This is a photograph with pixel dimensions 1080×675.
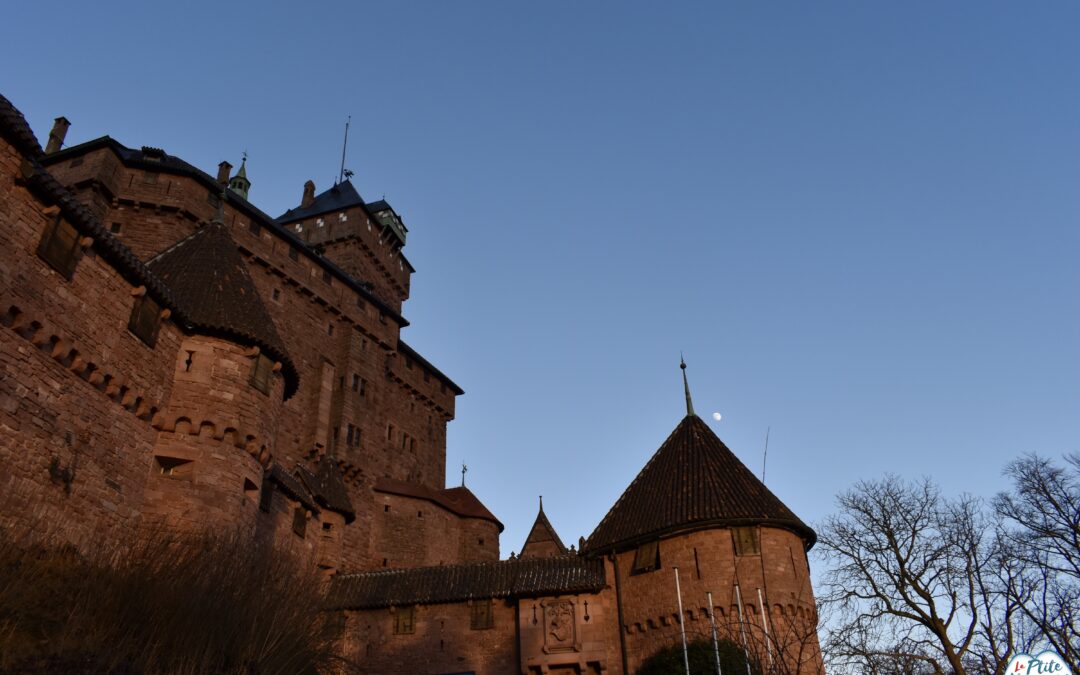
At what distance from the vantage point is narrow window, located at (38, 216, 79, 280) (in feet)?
Result: 40.2

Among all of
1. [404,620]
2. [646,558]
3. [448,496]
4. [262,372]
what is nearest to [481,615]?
[404,620]

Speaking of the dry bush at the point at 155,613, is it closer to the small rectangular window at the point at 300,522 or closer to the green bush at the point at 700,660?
the small rectangular window at the point at 300,522

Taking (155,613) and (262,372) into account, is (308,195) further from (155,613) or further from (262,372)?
(155,613)

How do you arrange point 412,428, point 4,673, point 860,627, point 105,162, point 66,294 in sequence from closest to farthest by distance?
point 4,673, point 66,294, point 860,627, point 105,162, point 412,428

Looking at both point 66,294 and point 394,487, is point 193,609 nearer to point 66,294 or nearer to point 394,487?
point 66,294

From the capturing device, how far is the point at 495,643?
75.1 ft

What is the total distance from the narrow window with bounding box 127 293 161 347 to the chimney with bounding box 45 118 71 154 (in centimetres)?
2229

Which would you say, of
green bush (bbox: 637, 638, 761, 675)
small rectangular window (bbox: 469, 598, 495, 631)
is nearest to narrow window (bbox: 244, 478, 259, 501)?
small rectangular window (bbox: 469, 598, 495, 631)

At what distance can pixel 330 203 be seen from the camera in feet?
157

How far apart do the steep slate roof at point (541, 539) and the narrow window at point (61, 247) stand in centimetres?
3476

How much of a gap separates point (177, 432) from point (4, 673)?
8195 mm

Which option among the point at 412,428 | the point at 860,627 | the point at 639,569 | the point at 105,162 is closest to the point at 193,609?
the point at 639,569

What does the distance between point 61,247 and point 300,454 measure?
2067 cm

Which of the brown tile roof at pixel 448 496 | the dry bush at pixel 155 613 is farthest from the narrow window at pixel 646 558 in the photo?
the brown tile roof at pixel 448 496
